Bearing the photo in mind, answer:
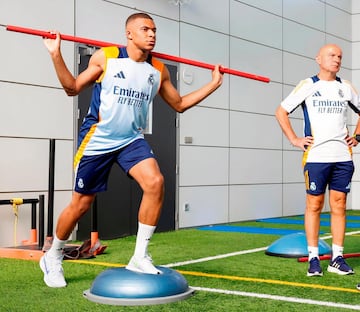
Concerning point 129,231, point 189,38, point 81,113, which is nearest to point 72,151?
point 81,113

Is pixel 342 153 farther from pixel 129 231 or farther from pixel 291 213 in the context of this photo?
pixel 291 213

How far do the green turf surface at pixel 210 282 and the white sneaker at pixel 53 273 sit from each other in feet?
0.20

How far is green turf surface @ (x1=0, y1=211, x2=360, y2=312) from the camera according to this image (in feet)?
12.7

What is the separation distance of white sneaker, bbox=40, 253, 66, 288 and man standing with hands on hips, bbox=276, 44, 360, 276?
1826mm

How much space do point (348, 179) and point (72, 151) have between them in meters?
3.74

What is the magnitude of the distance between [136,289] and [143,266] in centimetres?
24

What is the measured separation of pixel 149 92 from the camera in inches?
167

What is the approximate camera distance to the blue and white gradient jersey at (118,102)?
162 inches

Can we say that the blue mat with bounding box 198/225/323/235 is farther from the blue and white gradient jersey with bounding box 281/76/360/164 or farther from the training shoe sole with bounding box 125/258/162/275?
the training shoe sole with bounding box 125/258/162/275

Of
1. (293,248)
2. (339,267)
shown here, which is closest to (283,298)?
(339,267)

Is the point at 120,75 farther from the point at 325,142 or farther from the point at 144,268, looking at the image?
the point at 325,142

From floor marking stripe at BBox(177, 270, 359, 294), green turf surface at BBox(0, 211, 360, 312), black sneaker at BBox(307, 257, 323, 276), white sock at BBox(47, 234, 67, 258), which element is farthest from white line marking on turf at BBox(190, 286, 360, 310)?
white sock at BBox(47, 234, 67, 258)

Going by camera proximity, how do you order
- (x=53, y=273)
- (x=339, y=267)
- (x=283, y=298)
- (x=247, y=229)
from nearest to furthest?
(x=283, y=298) → (x=53, y=273) → (x=339, y=267) → (x=247, y=229)

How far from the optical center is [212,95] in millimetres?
10016
